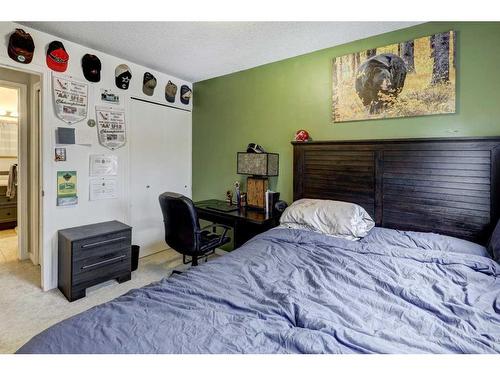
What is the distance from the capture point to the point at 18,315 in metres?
2.19

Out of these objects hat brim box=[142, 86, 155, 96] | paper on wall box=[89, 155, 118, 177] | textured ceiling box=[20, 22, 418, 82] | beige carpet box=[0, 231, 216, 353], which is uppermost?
textured ceiling box=[20, 22, 418, 82]

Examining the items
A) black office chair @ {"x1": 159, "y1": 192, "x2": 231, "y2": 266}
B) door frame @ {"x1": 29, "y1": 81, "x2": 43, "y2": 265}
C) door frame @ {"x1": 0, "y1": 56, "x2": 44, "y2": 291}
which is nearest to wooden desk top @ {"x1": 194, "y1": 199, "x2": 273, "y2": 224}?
black office chair @ {"x1": 159, "y1": 192, "x2": 231, "y2": 266}

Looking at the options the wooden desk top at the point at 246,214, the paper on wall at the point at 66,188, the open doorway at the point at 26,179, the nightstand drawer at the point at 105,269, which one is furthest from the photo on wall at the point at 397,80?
the open doorway at the point at 26,179

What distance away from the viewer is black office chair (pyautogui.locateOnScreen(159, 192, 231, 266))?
2.41 metres

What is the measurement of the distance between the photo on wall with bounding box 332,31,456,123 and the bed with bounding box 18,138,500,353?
0.34m

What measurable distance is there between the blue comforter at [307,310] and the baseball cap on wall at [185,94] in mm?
2844

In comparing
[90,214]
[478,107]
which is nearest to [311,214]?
[478,107]

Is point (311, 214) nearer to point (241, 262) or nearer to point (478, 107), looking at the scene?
point (241, 262)

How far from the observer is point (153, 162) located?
3.58 m

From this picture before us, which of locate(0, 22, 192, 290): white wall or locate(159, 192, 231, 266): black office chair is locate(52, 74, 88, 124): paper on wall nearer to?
locate(0, 22, 192, 290): white wall

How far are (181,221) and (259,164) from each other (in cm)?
106

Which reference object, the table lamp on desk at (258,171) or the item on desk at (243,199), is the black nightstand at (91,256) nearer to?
the item on desk at (243,199)

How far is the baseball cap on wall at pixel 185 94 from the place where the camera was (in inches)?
151
